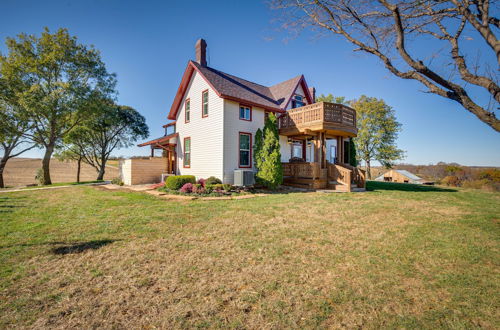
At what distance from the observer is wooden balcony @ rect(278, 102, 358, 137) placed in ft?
40.6

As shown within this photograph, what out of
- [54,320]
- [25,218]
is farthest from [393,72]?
[25,218]

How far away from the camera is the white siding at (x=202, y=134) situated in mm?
12711

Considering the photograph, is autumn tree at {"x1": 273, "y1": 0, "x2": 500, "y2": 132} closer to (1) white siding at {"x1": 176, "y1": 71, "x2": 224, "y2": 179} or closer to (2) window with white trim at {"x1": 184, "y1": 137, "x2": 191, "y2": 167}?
(1) white siding at {"x1": 176, "y1": 71, "x2": 224, "y2": 179}

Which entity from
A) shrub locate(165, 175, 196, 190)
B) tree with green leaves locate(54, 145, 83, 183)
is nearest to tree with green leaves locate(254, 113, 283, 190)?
shrub locate(165, 175, 196, 190)

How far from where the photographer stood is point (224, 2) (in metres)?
9.65

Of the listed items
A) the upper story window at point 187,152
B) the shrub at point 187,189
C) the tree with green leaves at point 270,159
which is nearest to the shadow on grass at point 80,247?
the shrub at point 187,189

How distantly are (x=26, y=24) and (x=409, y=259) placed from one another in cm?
2761

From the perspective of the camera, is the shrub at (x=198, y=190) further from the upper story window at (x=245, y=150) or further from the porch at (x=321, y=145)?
the porch at (x=321, y=145)

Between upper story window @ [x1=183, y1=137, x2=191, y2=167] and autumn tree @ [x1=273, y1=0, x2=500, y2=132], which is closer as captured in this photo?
autumn tree @ [x1=273, y1=0, x2=500, y2=132]

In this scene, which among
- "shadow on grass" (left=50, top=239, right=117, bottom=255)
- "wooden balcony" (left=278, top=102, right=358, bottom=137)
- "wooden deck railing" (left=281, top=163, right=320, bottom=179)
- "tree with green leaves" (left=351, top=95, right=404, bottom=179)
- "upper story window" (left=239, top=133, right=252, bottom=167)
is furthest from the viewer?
"tree with green leaves" (left=351, top=95, right=404, bottom=179)

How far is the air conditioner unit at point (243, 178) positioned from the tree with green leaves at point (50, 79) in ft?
54.5

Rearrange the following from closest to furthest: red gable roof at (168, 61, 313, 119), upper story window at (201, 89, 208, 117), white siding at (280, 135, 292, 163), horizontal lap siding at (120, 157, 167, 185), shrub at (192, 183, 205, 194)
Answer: shrub at (192, 183, 205, 194), red gable roof at (168, 61, 313, 119), upper story window at (201, 89, 208, 117), white siding at (280, 135, 292, 163), horizontal lap siding at (120, 157, 167, 185)

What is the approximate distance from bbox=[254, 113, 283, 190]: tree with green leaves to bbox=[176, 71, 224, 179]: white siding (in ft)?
7.84

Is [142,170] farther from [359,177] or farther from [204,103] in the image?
[359,177]
